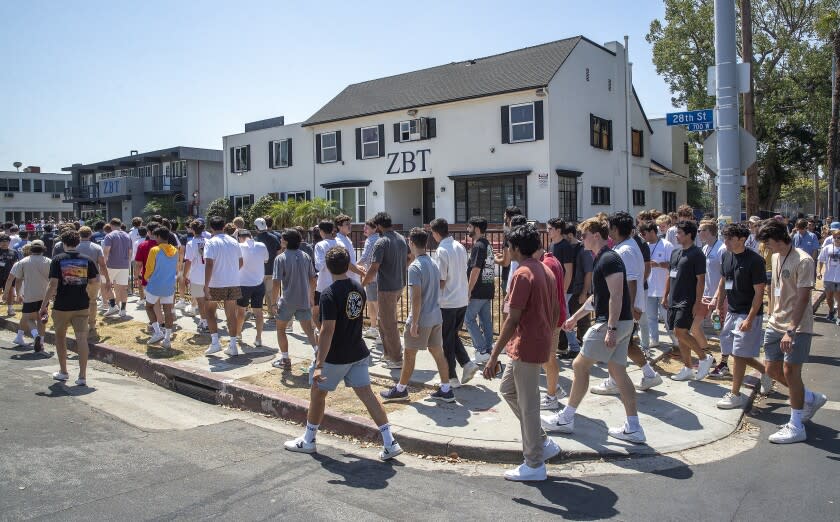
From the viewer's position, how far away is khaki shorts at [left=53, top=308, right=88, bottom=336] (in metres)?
7.94

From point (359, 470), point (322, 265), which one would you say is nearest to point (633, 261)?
point (359, 470)

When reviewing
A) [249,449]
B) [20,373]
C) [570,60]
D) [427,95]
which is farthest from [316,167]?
[249,449]

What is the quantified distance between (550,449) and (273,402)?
323 centimetres

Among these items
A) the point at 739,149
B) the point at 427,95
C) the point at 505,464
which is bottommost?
the point at 505,464

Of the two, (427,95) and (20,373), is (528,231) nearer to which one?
(20,373)

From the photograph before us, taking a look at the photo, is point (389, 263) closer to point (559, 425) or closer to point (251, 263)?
point (251, 263)

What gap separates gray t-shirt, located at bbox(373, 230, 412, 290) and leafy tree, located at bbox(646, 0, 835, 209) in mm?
30477

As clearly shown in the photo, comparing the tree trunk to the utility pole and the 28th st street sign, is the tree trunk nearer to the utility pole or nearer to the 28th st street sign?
the utility pole

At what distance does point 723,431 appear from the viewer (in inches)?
237

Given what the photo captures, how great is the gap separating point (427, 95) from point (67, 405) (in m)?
22.3

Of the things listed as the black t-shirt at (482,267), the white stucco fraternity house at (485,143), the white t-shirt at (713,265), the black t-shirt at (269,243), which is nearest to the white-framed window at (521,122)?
the white stucco fraternity house at (485,143)

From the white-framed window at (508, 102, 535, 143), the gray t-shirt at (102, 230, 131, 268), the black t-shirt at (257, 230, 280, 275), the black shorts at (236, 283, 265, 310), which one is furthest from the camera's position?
the white-framed window at (508, 102, 535, 143)

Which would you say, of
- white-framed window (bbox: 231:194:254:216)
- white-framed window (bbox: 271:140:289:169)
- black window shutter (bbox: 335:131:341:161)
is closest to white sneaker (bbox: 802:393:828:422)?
black window shutter (bbox: 335:131:341:161)

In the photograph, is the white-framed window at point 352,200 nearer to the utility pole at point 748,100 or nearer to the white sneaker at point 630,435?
the utility pole at point 748,100
